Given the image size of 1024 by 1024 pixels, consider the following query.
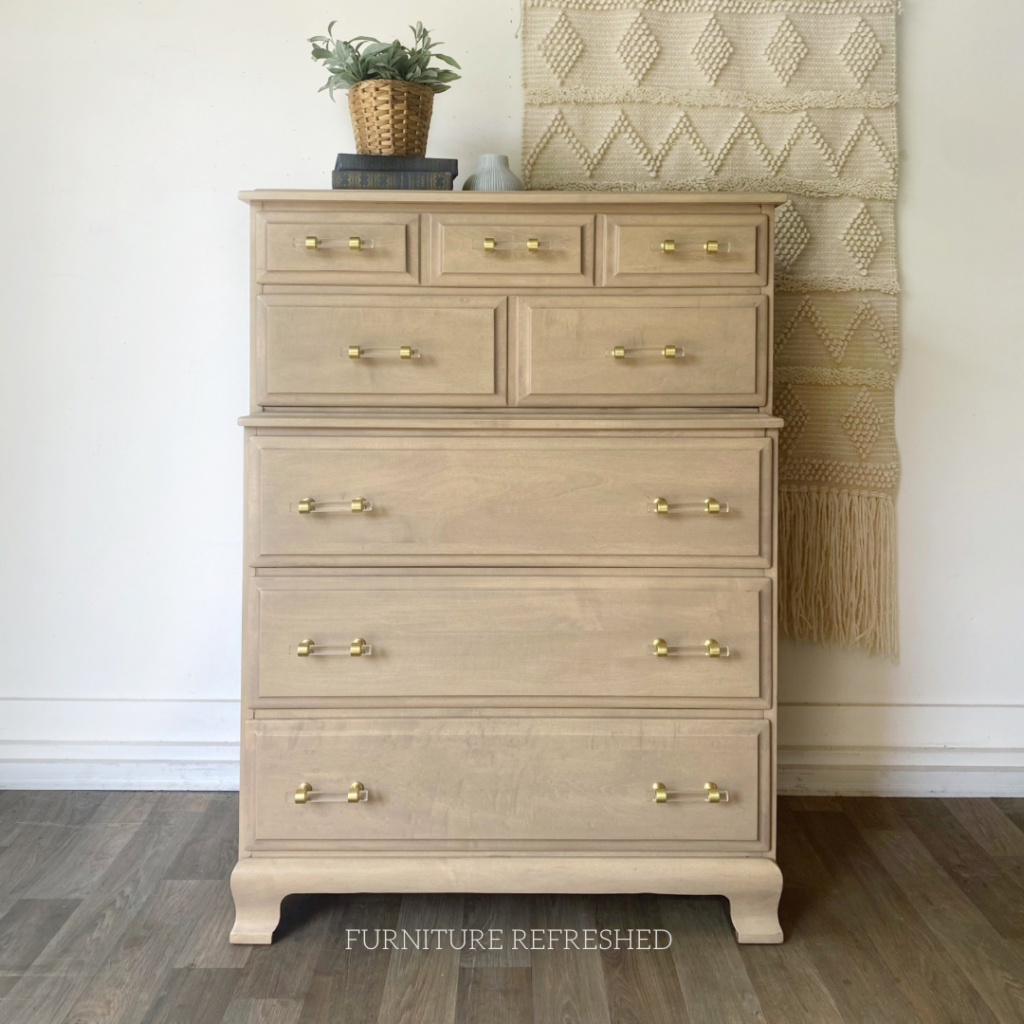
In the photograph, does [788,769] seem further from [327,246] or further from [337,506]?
[327,246]

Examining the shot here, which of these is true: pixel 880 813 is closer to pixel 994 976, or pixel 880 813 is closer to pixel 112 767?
pixel 994 976

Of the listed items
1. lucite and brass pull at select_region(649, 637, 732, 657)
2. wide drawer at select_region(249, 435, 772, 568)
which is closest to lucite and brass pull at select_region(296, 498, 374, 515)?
wide drawer at select_region(249, 435, 772, 568)

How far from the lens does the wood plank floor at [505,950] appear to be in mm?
1447

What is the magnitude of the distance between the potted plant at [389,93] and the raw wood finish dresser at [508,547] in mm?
233

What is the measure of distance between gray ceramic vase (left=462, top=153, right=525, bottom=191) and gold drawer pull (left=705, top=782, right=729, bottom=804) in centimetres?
126

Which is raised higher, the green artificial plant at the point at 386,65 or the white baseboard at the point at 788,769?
the green artificial plant at the point at 386,65

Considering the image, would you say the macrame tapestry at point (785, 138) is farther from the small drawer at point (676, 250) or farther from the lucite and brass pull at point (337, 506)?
the lucite and brass pull at point (337, 506)

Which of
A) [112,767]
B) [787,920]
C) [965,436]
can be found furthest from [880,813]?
[112,767]

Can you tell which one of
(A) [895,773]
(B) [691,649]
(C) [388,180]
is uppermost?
(C) [388,180]

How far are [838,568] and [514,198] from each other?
1237 millimetres

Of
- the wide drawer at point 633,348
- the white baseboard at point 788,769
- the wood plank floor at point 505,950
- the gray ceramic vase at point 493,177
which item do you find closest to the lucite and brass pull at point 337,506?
the wide drawer at point 633,348

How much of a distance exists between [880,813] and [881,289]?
1.31 meters

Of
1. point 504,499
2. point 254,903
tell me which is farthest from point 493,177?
point 254,903

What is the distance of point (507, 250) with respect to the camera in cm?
161
